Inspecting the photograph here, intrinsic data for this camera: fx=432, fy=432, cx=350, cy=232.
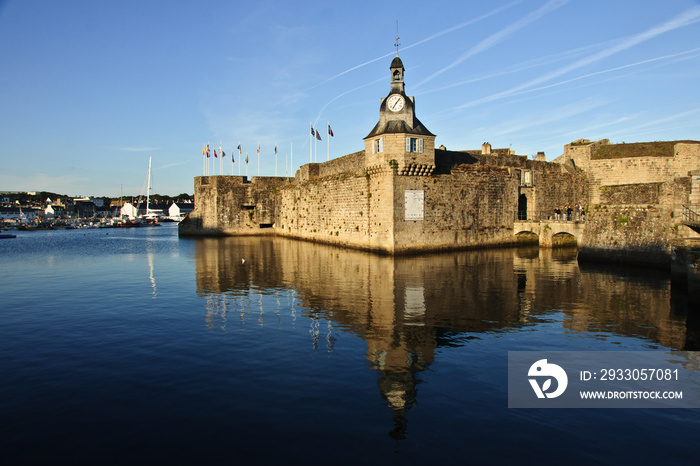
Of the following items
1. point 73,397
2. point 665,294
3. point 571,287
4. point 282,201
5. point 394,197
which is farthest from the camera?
point 282,201

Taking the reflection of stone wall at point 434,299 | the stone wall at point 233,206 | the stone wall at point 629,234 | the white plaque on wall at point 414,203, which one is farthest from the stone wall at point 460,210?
the stone wall at point 233,206

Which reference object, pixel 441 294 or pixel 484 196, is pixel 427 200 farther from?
→ pixel 441 294

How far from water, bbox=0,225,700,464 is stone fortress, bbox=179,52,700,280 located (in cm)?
446

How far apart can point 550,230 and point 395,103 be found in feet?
49.8

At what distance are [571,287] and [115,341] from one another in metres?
14.9

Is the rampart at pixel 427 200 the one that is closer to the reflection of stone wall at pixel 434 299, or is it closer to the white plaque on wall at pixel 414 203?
the white plaque on wall at pixel 414 203

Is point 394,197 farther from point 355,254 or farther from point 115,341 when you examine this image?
point 115,341

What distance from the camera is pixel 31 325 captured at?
1120cm

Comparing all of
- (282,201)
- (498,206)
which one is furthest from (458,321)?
(282,201)

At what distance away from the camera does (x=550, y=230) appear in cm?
3200

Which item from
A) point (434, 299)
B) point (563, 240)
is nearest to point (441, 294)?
point (434, 299)

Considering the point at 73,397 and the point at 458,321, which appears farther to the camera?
the point at 458,321

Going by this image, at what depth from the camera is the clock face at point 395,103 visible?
88.9ft

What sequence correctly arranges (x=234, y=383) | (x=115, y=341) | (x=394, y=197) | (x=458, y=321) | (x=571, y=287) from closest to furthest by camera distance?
1. (x=234, y=383)
2. (x=115, y=341)
3. (x=458, y=321)
4. (x=571, y=287)
5. (x=394, y=197)
